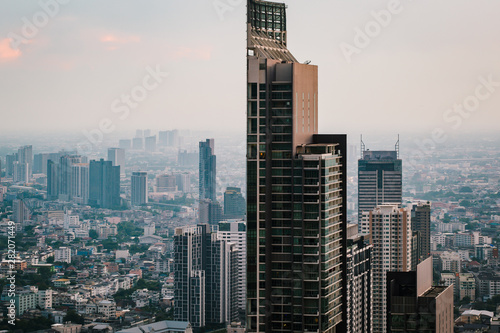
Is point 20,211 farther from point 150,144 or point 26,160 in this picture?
point 150,144

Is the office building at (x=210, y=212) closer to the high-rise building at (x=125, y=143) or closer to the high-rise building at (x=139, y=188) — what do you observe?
the high-rise building at (x=125, y=143)

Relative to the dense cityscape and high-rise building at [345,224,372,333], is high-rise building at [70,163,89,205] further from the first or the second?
high-rise building at [345,224,372,333]

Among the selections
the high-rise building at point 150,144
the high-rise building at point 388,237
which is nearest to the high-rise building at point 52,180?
the high-rise building at point 150,144

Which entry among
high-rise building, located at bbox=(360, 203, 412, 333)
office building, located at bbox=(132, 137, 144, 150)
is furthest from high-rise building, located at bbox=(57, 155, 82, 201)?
high-rise building, located at bbox=(360, 203, 412, 333)

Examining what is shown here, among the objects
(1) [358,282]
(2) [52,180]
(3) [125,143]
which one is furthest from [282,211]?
(2) [52,180]

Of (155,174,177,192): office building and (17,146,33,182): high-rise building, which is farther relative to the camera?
(155,174,177,192): office building
